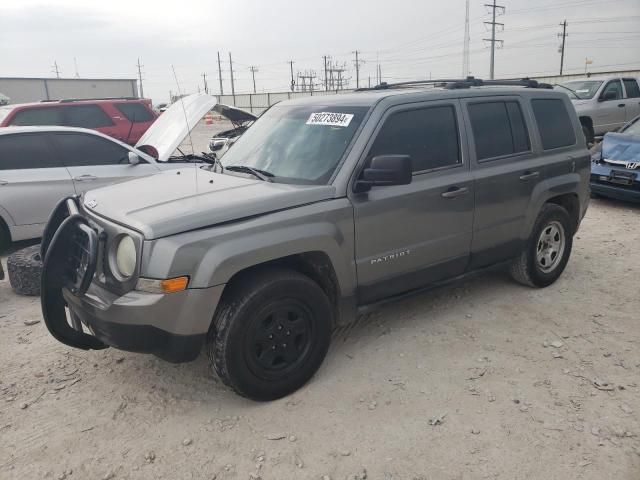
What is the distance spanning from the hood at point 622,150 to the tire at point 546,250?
380cm

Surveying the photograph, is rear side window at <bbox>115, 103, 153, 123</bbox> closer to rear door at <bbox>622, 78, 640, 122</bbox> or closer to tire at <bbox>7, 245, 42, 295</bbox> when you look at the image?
tire at <bbox>7, 245, 42, 295</bbox>

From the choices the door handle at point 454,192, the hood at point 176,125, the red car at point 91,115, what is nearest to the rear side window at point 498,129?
the door handle at point 454,192

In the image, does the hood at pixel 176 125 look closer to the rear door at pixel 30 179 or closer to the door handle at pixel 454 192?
the rear door at pixel 30 179

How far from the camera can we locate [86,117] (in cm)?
964

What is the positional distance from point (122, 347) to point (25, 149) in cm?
436

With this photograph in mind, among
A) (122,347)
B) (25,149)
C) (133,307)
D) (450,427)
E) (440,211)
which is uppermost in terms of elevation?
(25,149)

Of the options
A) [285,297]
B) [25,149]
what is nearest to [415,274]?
[285,297]

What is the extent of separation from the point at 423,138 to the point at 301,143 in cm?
89

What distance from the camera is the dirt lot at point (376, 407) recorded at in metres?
2.65

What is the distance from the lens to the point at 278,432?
2910mm

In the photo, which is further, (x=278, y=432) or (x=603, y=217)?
(x=603, y=217)

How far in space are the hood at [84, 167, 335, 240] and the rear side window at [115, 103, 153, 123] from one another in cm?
736

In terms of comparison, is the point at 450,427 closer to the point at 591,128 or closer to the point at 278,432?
the point at 278,432

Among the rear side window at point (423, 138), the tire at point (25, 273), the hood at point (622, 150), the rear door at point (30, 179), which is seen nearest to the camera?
the rear side window at point (423, 138)
